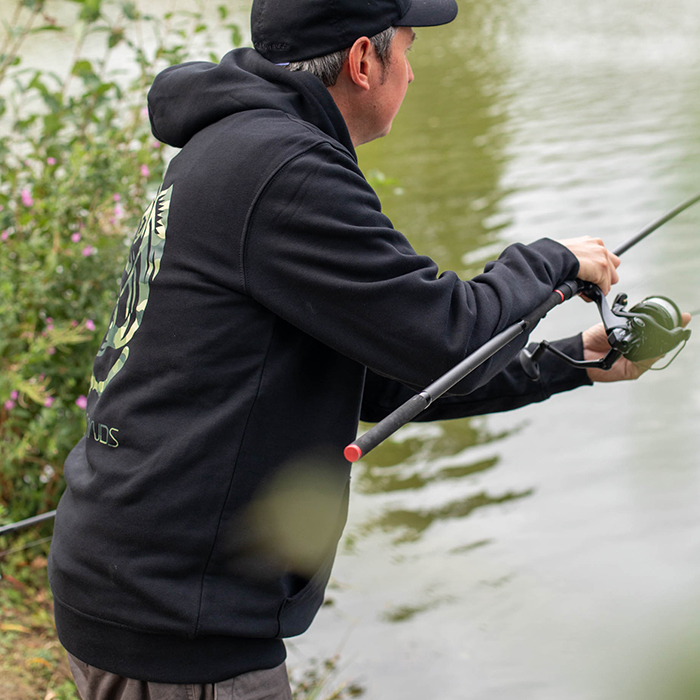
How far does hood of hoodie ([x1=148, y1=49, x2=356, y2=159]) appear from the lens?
1.48 meters

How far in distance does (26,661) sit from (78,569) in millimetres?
1518

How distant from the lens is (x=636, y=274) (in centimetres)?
545

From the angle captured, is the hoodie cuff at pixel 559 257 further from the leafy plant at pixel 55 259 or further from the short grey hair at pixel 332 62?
the leafy plant at pixel 55 259

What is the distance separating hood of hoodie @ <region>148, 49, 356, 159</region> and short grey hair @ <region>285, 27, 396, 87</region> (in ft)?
0.18

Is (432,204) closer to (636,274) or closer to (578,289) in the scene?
(636,274)

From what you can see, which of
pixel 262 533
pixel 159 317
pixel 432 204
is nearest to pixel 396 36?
pixel 159 317

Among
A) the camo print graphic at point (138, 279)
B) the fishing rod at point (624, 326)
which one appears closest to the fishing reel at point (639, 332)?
the fishing rod at point (624, 326)

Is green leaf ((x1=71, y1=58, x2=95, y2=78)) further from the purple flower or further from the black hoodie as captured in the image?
the black hoodie

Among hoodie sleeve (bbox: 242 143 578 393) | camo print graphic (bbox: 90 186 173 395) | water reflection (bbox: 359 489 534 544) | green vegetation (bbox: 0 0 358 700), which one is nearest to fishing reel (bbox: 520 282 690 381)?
hoodie sleeve (bbox: 242 143 578 393)

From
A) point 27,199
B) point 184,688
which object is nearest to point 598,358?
point 184,688

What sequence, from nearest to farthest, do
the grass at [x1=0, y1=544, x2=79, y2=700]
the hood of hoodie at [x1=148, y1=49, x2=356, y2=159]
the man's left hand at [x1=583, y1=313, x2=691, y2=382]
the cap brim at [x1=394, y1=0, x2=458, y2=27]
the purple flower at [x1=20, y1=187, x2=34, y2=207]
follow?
1. the hood of hoodie at [x1=148, y1=49, x2=356, y2=159]
2. the cap brim at [x1=394, y1=0, x2=458, y2=27]
3. the man's left hand at [x1=583, y1=313, x2=691, y2=382]
4. the grass at [x1=0, y1=544, x2=79, y2=700]
5. the purple flower at [x1=20, y1=187, x2=34, y2=207]

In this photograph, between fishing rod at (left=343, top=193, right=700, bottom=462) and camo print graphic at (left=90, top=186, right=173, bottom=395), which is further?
fishing rod at (left=343, top=193, right=700, bottom=462)

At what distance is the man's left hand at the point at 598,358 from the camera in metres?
2.02

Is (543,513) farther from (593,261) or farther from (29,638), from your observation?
(593,261)
